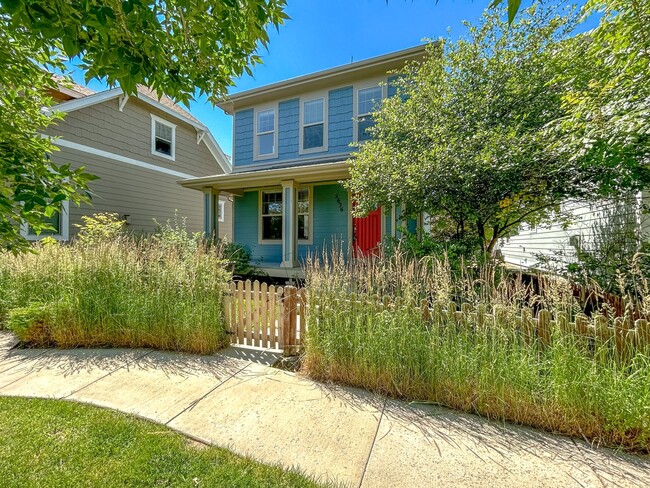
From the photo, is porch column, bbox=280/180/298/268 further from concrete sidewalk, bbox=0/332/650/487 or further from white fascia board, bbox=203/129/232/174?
white fascia board, bbox=203/129/232/174

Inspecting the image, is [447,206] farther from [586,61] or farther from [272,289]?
[272,289]

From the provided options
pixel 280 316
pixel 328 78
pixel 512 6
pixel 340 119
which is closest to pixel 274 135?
pixel 340 119

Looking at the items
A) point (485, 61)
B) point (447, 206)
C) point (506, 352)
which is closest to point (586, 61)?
point (485, 61)

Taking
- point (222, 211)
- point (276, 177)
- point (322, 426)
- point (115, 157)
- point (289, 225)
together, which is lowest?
point (322, 426)

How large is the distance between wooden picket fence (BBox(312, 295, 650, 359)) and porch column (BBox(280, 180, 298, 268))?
18.6ft

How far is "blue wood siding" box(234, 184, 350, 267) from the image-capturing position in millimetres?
9539

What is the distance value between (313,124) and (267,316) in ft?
25.7

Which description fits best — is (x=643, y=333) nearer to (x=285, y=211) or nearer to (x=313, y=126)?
(x=285, y=211)

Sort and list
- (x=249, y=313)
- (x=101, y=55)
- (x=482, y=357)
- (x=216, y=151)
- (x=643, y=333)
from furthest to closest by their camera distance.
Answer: (x=216, y=151)
(x=249, y=313)
(x=482, y=357)
(x=643, y=333)
(x=101, y=55)

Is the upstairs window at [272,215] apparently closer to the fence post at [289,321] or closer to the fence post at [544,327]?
the fence post at [289,321]

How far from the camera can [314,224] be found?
995cm

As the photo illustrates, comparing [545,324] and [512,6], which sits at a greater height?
[512,6]

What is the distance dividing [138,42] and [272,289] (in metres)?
2.93

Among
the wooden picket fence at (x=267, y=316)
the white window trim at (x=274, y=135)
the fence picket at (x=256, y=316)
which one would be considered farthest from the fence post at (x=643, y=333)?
the white window trim at (x=274, y=135)
